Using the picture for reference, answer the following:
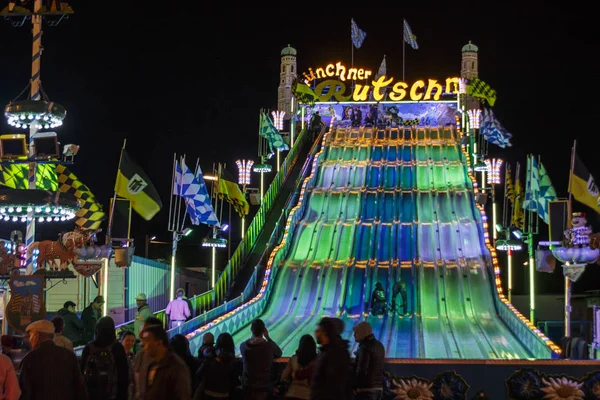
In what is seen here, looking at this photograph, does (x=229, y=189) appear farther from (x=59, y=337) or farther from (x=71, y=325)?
(x=59, y=337)

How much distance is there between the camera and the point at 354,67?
5988 centimetres

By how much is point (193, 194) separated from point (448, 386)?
1332 centimetres

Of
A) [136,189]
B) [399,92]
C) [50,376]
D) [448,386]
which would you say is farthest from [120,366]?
[399,92]

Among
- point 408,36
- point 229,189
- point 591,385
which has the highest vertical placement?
point 408,36

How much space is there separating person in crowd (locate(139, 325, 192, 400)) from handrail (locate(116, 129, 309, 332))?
460 inches

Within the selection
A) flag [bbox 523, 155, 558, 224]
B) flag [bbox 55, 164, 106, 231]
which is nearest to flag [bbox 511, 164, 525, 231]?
flag [bbox 523, 155, 558, 224]

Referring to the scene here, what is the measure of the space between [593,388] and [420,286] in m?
14.6

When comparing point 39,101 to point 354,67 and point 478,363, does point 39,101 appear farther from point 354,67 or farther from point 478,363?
point 354,67

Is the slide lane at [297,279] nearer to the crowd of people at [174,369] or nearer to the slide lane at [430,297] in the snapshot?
the slide lane at [430,297]

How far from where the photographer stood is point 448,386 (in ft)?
44.4

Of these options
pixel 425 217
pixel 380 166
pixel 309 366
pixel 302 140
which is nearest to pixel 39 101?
pixel 309 366

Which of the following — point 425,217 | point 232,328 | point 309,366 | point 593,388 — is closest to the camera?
point 309,366

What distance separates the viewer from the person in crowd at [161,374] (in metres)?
7.60

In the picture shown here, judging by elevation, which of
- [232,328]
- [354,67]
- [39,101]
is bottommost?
[232,328]
